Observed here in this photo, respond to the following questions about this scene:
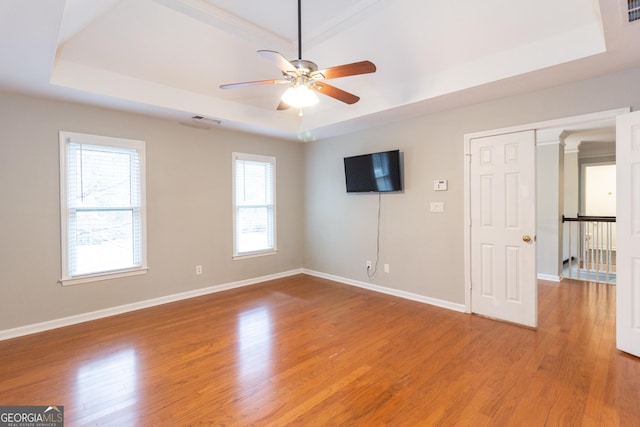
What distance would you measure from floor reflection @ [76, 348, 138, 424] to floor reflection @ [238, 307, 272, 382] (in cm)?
80

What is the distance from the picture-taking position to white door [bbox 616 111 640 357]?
2.54 meters

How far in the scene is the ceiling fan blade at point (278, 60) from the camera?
1.99 metres

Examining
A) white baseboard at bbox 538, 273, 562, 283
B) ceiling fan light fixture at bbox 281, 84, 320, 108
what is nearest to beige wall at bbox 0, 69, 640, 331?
ceiling fan light fixture at bbox 281, 84, 320, 108

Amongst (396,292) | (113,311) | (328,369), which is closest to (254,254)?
(113,311)

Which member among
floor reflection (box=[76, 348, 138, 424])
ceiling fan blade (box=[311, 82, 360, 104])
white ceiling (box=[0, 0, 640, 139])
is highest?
white ceiling (box=[0, 0, 640, 139])

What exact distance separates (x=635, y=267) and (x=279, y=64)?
10.9 ft

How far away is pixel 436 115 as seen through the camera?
3.93 m

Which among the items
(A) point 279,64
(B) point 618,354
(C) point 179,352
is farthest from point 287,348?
(B) point 618,354

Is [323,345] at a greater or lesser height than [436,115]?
lesser

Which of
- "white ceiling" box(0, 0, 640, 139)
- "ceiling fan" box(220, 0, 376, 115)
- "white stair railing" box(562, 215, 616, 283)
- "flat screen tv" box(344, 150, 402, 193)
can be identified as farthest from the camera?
"white stair railing" box(562, 215, 616, 283)

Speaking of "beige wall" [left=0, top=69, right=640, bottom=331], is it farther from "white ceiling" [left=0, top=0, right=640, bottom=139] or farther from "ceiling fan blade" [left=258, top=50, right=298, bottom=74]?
"ceiling fan blade" [left=258, top=50, right=298, bottom=74]

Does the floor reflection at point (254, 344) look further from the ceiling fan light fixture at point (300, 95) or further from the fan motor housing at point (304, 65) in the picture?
the fan motor housing at point (304, 65)

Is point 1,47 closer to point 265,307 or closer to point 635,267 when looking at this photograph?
point 265,307

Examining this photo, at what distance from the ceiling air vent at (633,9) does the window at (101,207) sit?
468cm
